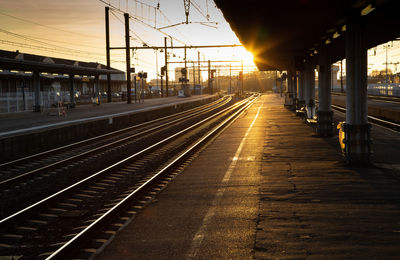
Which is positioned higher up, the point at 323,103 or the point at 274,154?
the point at 323,103

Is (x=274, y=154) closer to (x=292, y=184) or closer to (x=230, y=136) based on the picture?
(x=292, y=184)

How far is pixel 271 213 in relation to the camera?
25.7ft

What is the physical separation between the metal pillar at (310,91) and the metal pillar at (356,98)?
13652 mm

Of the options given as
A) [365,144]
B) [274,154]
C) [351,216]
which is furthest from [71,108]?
[351,216]

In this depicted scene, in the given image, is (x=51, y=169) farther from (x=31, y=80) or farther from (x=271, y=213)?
(x=31, y=80)

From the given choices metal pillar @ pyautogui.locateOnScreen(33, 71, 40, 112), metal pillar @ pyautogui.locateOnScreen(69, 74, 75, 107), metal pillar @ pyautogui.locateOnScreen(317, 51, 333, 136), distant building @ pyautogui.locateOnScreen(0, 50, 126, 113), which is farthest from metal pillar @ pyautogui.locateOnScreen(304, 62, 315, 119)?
metal pillar @ pyautogui.locateOnScreen(69, 74, 75, 107)

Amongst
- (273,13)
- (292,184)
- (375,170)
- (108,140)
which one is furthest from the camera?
(108,140)

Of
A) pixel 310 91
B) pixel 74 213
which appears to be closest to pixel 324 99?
pixel 310 91

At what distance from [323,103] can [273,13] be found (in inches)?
310

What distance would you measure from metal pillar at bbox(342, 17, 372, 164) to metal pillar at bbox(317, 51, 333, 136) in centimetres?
696

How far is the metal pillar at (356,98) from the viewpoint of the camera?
11938 mm

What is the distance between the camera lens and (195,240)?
6.51 m

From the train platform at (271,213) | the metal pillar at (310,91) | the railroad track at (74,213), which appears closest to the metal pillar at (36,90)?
the metal pillar at (310,91)

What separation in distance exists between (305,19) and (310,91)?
1354 cm
